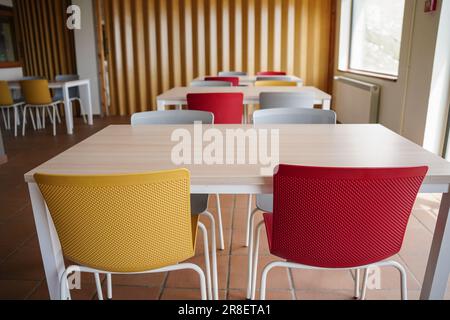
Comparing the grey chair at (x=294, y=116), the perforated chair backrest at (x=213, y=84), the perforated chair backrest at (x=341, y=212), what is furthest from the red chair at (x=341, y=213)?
the perforated chair backrest at (x=213, y=84)

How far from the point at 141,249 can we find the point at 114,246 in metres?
0.08

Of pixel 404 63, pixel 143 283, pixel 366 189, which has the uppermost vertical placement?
pixel 404 63

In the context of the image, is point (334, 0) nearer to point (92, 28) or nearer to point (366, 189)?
point (92, 28)

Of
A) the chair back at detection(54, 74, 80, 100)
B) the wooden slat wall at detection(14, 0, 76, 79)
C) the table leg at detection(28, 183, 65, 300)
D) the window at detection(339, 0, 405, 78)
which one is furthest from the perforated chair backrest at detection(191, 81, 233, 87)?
the wooden slat wall at detection(14, 0, 76, 79)

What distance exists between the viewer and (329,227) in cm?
104

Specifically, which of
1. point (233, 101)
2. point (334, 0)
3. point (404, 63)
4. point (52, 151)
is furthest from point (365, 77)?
point (52, 151)

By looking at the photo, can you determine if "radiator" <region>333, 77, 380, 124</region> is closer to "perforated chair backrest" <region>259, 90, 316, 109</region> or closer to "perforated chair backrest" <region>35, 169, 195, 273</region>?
"perforated chair backrest" <region>259, 90, 316, 109</region>

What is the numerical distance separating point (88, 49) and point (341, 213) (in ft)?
21.6

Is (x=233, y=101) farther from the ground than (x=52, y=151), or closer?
farther from the ground

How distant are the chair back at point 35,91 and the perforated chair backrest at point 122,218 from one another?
4.58 m

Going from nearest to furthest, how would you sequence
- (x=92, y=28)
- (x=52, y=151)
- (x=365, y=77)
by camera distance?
1. (x=52, y=151)
2. (x=365, y=77)
3. (x=92, y=28)

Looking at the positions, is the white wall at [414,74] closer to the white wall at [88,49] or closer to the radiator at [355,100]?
the radiator at [355,100]

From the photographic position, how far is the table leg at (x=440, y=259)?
3.93 ft

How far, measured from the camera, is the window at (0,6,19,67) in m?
6.88
